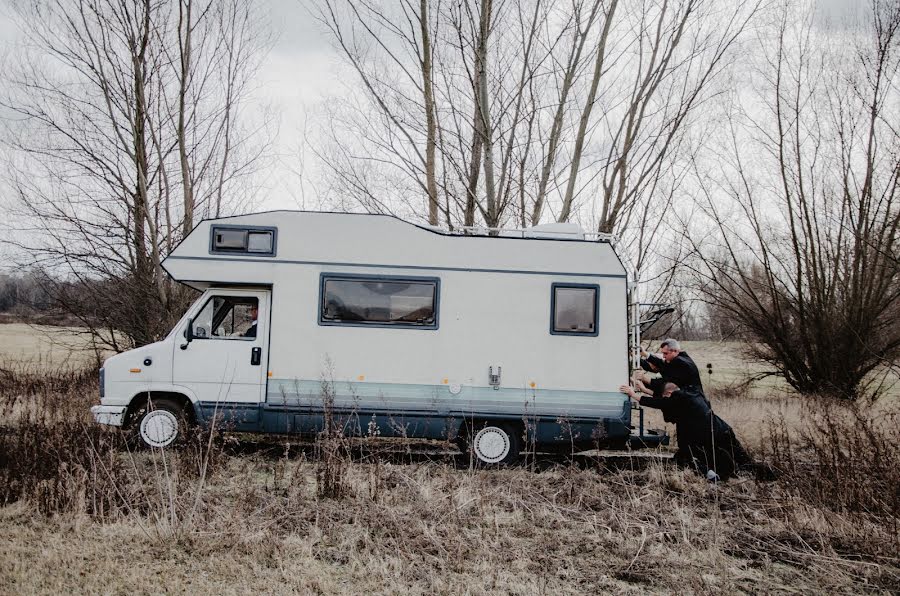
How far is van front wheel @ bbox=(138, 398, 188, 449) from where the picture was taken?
8219 millimetres

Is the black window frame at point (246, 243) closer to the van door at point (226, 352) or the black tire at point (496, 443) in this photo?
the van door at point (226, 352)

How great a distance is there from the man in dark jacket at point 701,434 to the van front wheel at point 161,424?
555cm

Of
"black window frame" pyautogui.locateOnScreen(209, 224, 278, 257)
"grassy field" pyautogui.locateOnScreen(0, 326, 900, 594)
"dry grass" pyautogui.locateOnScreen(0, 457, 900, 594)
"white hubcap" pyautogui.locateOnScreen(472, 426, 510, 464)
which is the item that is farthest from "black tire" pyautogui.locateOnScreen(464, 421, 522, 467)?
"black window frame" pyautogui.locateOnScreen(209, 224, 278, 257)

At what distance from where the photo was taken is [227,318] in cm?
837

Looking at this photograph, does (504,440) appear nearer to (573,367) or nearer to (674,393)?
(573,367)

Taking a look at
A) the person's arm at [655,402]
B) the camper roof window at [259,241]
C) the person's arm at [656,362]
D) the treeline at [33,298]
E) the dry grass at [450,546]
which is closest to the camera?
the dry grass at [450,546]

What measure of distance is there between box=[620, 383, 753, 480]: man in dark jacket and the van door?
4.56 m

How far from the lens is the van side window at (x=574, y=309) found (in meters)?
8.30

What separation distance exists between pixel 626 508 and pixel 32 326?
14.0 m

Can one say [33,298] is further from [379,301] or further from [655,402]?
[655,402]

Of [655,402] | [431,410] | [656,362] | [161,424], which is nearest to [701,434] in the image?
[655,402]

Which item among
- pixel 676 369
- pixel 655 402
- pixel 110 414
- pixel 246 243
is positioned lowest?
pixel 110 414

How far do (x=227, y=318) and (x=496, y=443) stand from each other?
3692mm

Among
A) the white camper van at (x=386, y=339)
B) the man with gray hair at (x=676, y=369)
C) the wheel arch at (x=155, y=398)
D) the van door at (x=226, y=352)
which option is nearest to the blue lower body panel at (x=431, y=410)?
the white camper van at (x=386, y=339)
